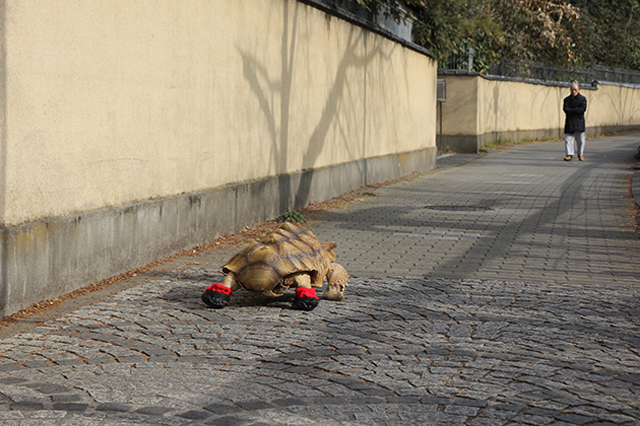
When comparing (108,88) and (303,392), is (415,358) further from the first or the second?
(108,88)

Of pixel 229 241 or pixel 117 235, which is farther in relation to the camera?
pixel 229 241

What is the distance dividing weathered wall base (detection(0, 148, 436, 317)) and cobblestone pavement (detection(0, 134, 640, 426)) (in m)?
0.38

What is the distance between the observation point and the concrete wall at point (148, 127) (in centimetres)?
607

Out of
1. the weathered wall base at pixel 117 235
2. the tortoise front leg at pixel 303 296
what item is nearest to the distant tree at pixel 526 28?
the weathered wall base at pixel 117 235

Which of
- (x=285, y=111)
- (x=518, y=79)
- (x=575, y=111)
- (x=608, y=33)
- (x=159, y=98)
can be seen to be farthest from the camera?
(x=608, y=33)

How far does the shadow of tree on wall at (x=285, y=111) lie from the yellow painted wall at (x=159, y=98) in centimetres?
3

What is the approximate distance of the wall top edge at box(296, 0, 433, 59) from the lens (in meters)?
13.3

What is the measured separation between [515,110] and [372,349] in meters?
30.8

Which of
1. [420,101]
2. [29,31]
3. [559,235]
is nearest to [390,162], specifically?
[420,101]

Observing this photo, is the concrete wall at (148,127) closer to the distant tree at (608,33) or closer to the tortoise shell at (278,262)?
the tortoise shell at (278,262)

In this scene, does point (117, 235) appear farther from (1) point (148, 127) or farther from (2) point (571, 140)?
(2) point (571, 140)

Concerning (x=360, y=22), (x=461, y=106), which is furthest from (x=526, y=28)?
(x=360, y=22)

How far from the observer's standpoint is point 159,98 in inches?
323

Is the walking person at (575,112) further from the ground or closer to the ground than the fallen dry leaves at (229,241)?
further from the ground
